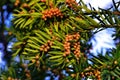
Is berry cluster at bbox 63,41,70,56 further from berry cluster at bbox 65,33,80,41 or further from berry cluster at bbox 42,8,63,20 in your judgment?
berry cluster at bbox 42,8,63,20

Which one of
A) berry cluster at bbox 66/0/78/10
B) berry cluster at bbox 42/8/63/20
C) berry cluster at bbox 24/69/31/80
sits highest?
berry cluster at bbox 66/0/78/10

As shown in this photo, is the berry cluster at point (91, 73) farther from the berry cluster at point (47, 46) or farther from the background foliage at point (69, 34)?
the berry cluster at point (47, 46)

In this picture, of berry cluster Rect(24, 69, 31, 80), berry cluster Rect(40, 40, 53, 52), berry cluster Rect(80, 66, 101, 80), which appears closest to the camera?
berry cluster Rect(80, 66, 101, 80)

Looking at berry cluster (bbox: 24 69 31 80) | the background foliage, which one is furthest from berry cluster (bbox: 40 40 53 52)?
berry cluster (bbox: 24 69 31 80)

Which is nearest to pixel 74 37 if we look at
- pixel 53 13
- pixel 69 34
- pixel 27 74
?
pixel 69 34

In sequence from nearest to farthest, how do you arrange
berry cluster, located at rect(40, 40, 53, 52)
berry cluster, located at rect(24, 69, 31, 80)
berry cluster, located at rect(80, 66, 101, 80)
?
berry cluster, located at rect(80, 66, 101, 80) < berry cluster, located at rect(40, 40, 53, 52) < berry cluster, located at rect(24, 69, 31, 80)

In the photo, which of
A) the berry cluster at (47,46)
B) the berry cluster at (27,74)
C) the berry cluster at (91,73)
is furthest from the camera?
the berry cluster at (27,74)

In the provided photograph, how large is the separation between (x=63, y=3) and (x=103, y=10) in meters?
0.25

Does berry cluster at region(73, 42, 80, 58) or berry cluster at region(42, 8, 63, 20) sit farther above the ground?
berry cluster at region(42, 8, 63, 20)

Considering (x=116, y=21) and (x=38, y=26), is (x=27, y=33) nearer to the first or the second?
(x=38, y=26)

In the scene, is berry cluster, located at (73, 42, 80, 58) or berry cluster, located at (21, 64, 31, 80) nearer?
berry cluster, located at (73, 42, 80, 58)

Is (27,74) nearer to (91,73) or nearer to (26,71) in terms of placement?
(26,71)

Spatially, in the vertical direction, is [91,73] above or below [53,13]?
below

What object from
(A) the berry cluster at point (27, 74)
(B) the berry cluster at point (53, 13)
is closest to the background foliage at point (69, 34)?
(B) the berry cluster at point (53, 13)
